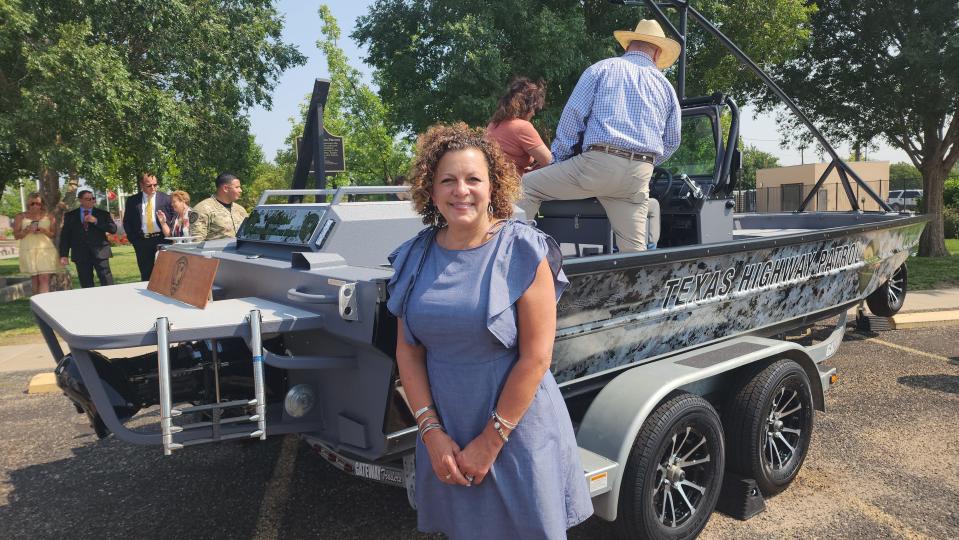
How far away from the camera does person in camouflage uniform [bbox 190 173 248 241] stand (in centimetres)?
630

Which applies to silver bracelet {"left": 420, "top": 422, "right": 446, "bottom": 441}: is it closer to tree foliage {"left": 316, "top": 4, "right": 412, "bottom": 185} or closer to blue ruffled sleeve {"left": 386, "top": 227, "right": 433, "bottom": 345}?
blue ruffled sleeve {"left": 386, "top": 227, "right": 433, "bottom": 345}

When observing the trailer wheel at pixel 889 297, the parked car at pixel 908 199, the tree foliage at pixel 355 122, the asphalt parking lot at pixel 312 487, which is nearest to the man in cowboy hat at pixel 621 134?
the asphalt parking lot at pixel 312 487

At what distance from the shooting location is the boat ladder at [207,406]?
2.26 metres

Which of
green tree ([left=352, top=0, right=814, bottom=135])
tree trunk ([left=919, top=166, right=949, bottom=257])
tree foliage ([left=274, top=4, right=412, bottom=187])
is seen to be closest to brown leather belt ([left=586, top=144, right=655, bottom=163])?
green tree ([left=352, top=0, right=814, bottom=135])

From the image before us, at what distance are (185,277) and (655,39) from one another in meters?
2.77

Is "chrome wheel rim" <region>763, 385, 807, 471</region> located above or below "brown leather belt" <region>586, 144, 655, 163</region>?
below

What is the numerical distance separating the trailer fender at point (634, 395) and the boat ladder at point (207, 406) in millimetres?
1331

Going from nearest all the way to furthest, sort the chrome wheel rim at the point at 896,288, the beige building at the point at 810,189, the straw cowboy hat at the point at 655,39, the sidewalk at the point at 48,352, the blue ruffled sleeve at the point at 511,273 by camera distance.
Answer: the blue ruffled sleeve at the point at 511,273, the straw cowboy hat at the point at 655,39, the sidewalk at the point at 48,352, the chrome wheel rim at the point at 896,288, the beige building at the point at 810,189

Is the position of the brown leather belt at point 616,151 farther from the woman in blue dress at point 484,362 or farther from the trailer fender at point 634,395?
the woman in blue dress at point 484,362

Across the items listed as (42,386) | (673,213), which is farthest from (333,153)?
(673,213)

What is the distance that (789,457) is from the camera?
3629mm

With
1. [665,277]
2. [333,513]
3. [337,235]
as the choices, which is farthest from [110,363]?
[665,277]

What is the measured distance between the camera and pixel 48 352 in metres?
7.27

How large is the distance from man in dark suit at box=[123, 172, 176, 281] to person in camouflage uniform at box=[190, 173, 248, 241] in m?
2.25
